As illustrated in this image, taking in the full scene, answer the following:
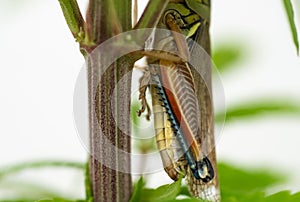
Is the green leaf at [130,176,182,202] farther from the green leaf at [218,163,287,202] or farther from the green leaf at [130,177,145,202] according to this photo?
the green leaf at [218,163,287,202]

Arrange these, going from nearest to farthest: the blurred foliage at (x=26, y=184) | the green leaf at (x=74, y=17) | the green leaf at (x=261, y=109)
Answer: the green leaf at (x=74, y=17)
the blurred foliage at (x=26, y=184)
the green leaf at (x=261, y=109)

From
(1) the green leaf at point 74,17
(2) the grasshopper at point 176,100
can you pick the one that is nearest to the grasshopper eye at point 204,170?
(2) the grasshopper at point 176,100

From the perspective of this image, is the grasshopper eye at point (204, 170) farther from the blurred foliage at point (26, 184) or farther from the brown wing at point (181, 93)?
the blurred foliage at point (26, 184)

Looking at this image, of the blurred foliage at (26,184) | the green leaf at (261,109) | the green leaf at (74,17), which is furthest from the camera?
the green leaf at (261,109)

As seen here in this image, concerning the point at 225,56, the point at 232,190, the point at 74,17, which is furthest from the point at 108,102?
the point at 225,56

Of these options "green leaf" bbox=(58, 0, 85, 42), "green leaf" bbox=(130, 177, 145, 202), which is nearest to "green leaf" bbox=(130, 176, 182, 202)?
"green leaf" bbox=(130, 177, 145, 202)

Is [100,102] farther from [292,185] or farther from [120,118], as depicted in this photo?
[292,185]

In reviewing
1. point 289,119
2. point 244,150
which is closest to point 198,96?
point 289,119
